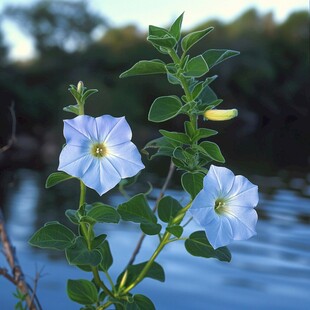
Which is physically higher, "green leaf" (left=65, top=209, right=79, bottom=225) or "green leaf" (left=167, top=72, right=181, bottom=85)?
"green leaf" (left=167, top=72, right=181, bottom=85)

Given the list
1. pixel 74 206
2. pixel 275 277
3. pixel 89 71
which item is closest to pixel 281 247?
pixel 275 277

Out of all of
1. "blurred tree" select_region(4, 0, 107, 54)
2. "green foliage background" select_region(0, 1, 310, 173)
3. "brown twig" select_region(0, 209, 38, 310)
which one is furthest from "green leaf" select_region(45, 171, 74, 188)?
"blurred tree" select_region(4, 0, 107, 54)

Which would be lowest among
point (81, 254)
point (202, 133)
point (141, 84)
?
point (81, 254)

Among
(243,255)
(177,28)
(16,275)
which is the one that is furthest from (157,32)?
(243,255)

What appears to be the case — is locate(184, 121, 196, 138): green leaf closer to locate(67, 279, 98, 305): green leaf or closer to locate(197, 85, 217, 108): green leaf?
locate(197, 85, 217, 108): green leaf

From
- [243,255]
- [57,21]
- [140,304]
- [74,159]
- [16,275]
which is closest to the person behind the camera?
[74,159]

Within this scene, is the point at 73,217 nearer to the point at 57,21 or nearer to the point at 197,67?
the point at 197,67

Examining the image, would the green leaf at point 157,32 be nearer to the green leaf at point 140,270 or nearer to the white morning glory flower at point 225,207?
the white morning glory flower at point 225,207
